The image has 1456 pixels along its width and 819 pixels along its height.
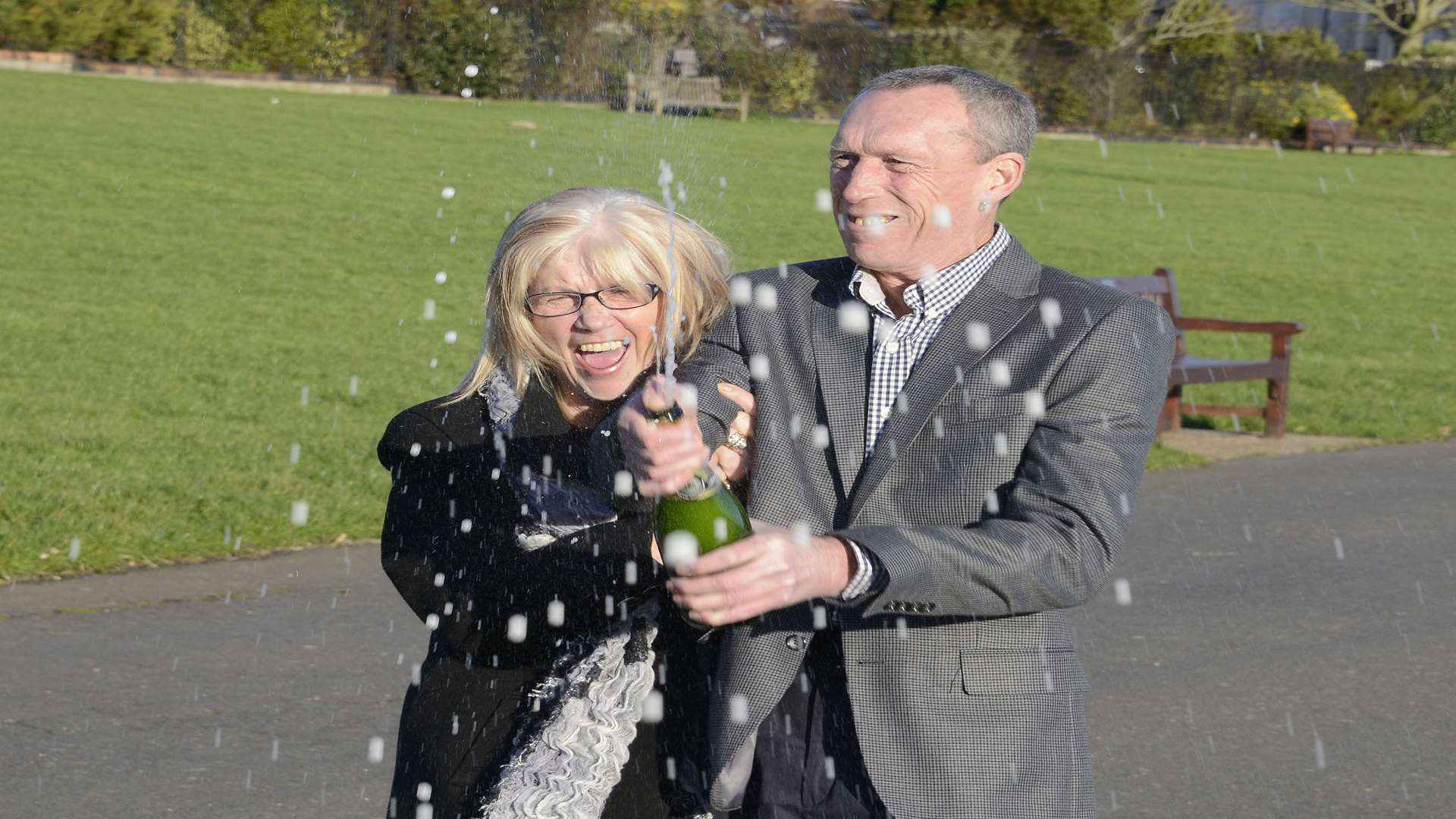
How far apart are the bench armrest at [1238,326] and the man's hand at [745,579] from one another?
34.7 feet

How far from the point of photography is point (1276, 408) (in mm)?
12211

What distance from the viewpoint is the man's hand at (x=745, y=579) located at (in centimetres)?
213

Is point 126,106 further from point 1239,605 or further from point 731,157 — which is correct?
point 1239,605

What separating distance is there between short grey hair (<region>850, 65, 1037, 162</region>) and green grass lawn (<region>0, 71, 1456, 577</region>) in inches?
219

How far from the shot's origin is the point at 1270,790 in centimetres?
541

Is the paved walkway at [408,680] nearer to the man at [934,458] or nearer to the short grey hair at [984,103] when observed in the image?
the man at [934,458]

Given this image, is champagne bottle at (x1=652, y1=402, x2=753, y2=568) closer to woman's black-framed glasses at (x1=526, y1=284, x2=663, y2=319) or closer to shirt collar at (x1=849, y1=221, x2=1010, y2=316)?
shirt collar at (x1=849, y1=221, x2=1010, y2=316)

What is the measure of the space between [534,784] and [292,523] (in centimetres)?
539

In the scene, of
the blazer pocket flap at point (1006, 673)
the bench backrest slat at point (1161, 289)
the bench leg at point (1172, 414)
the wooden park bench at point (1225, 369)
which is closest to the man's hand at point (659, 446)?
the blazer pocket flap at point (1006, 673)

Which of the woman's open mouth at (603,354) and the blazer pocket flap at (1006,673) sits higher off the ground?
the woman's open mouth at (603,354)

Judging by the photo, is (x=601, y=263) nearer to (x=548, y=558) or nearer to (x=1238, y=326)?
(x=548, y=558)

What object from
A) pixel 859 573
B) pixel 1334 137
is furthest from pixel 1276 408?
pixel 1334 137

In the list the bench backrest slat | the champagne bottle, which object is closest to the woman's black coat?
the champagne bottle

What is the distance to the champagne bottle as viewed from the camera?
95.0 inches
